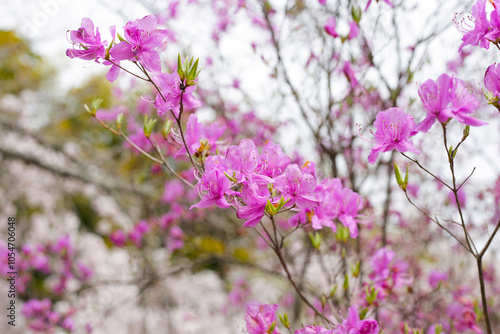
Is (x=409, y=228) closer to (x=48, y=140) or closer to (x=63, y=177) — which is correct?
(x=63, y=177)

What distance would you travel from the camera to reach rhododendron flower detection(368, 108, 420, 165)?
3.38 ft

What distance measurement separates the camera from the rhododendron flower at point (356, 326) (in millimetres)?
1052

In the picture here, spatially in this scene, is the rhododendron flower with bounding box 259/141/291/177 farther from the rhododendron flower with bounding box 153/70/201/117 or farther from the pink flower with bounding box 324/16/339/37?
the pink flower with bounding box 324/16/339/37

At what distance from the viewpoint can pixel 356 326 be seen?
3.47 feet

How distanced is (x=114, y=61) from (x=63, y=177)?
443 centimetres

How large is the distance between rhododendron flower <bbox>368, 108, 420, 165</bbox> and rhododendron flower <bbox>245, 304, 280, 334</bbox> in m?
0.52

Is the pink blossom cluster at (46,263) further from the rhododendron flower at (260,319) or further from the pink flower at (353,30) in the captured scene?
the pink flower at (353,30)

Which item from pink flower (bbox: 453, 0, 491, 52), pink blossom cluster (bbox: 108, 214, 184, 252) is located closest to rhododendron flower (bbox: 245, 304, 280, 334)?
pink flower (bbox: 453, 0, 491, 52)

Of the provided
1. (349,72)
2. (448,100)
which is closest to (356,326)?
(448,100)

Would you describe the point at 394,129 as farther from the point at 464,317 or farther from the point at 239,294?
the point at 239,294

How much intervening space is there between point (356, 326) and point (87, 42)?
41.1 inches

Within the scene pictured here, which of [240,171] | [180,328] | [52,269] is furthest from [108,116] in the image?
[180,328]

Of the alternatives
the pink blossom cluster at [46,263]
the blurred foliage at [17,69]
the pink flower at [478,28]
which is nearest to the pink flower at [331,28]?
the pink flower at [478,28]

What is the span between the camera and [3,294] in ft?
15.0
